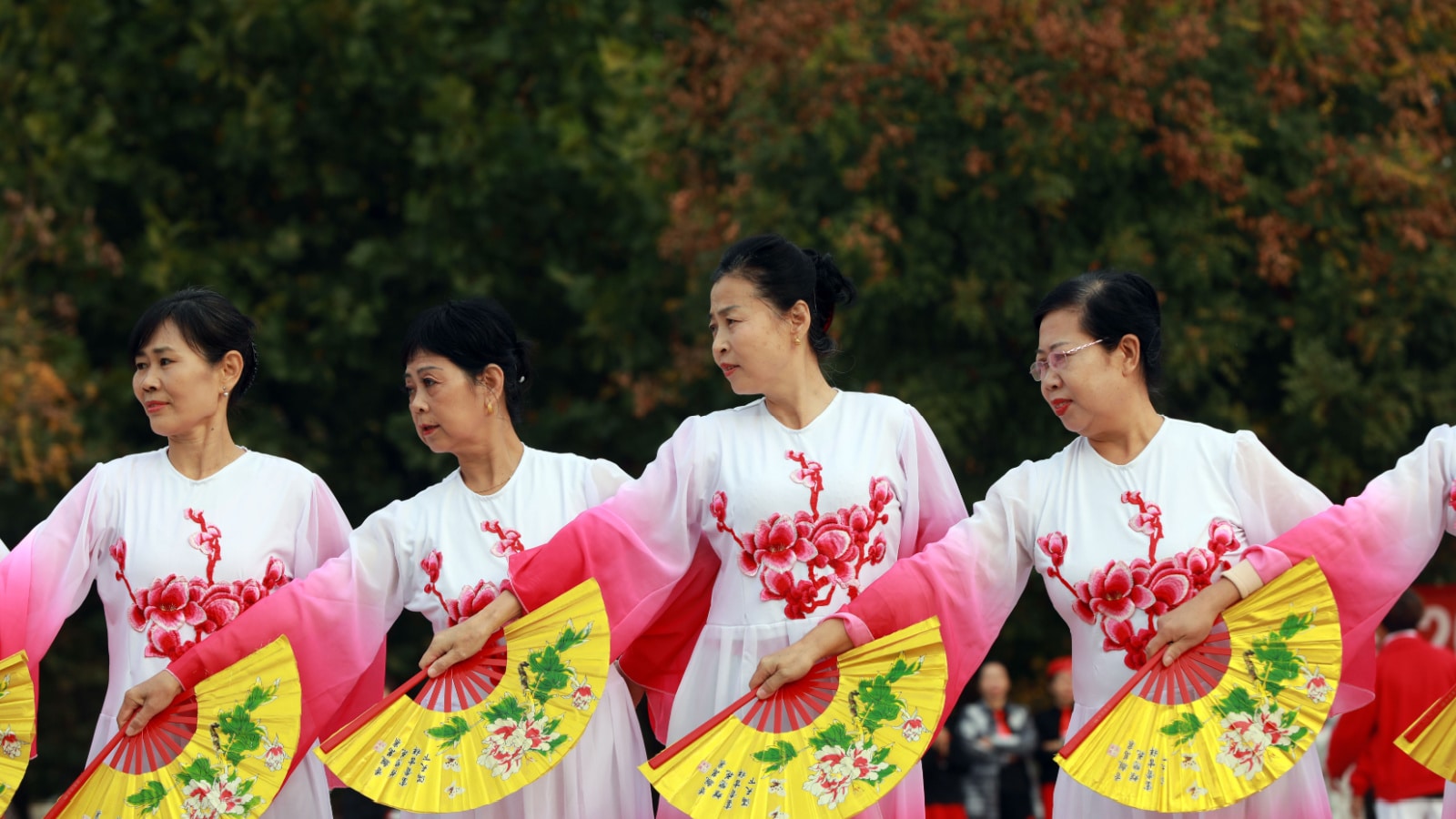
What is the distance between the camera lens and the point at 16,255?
1128 cm

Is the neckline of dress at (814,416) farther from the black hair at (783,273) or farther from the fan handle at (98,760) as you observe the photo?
the fan handle at (98,760)

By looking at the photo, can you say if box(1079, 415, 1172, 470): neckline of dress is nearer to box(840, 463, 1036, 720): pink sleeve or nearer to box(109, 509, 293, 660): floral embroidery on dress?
box(840, 463, 1036, 720): pink sleeve

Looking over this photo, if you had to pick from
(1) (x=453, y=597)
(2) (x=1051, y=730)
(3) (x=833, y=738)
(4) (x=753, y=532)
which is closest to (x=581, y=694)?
(1) (x=453, y=597)

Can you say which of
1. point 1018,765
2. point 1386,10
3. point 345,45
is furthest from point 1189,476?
point 345,45

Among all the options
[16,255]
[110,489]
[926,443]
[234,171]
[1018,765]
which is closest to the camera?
[926,443]

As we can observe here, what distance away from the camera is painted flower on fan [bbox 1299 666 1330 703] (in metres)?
4.10

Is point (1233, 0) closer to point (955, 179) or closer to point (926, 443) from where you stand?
point (955, 179)

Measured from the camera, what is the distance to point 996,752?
332 inches

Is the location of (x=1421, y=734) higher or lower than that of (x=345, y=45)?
lower

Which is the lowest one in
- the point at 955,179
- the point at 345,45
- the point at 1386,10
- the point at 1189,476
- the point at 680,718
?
the point at 680,718

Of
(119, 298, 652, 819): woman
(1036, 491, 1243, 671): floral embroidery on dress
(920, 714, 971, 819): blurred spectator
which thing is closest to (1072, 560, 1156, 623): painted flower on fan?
(1036, 491, 1243, 671): floral embroidery on dress

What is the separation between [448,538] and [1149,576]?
5.72 ft

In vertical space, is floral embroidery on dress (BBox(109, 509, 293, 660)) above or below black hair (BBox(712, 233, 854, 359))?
below

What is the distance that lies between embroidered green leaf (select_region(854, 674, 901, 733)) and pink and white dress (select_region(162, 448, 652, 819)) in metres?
0.76
